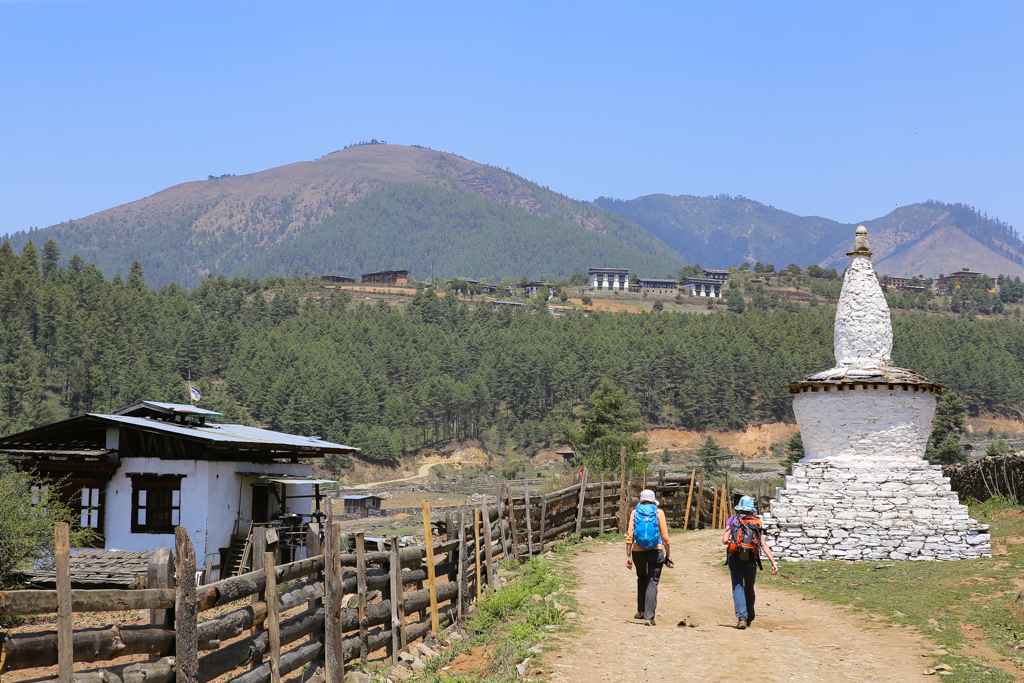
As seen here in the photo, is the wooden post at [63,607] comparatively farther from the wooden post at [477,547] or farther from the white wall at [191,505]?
the white wall at [191,505]

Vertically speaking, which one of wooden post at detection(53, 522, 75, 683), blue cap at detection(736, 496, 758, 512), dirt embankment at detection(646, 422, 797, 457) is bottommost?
dirt embankment at detection(646, 422, 797, 457)

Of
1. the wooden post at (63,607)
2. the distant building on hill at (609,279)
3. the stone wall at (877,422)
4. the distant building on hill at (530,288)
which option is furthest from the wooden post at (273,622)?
the distant building on hill at (609,279)

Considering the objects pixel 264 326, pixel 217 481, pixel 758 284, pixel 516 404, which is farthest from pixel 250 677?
pixel 758 284

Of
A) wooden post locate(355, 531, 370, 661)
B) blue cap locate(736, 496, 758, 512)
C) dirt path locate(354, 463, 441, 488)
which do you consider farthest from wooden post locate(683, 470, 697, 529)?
dirt path locate(354, 463, 441, 488)

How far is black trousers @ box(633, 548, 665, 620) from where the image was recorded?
42.4ft

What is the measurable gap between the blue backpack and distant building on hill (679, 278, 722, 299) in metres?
177

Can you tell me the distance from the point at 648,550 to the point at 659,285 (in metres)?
185

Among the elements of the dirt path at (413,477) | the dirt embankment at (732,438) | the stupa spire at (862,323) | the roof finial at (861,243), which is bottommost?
the dirt path at (413,477)

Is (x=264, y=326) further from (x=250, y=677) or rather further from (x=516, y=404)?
(x=250, y=677)

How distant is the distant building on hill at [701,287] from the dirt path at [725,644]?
17431 centimetres

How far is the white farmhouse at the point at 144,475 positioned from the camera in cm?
2539

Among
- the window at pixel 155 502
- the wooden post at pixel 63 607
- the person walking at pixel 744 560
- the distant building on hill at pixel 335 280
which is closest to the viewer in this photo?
the wooden post at pixel 63 607

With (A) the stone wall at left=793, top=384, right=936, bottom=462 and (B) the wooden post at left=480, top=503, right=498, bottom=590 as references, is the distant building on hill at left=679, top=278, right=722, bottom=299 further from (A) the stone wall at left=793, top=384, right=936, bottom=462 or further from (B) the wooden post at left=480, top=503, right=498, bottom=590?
(B) the wooden post at left=480, top=503, right=498, bottom=590

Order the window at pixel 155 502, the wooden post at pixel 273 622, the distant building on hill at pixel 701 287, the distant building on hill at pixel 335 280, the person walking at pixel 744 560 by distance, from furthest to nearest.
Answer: the distant building on hill at pixel 701 287 → the distant building on hill at pixel 335 280 → the window at pixel 155 502 → the person walking at pixel 744 560 → the wooden post at pixel 273 622
